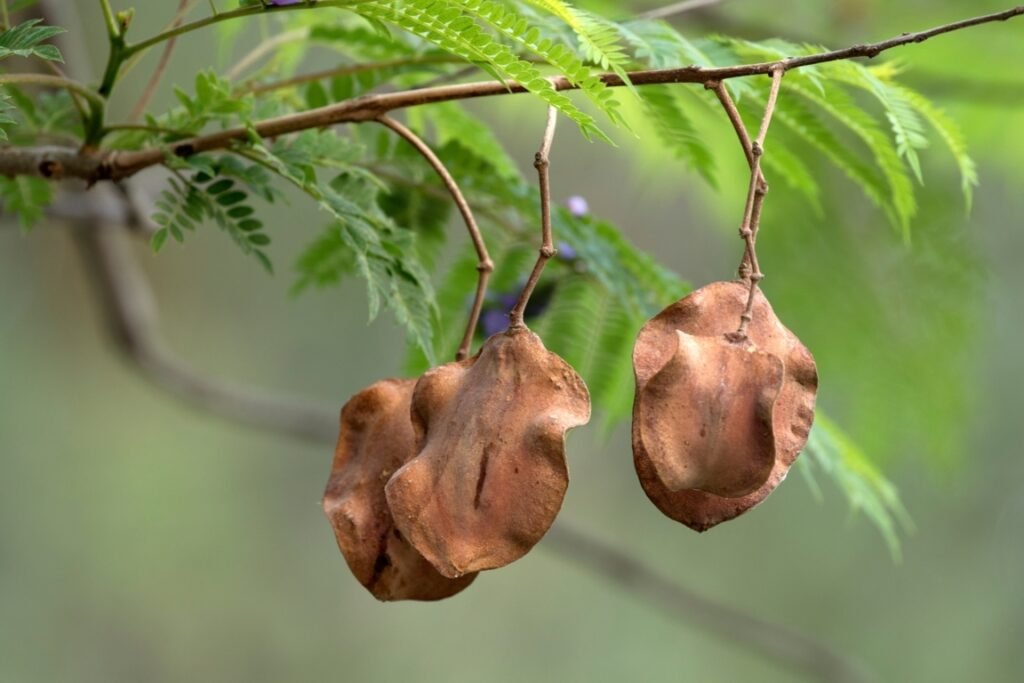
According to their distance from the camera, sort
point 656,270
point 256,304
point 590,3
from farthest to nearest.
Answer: point 256,304 → point 590,3 → point 656,270

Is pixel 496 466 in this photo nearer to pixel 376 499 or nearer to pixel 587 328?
pixel 376 499

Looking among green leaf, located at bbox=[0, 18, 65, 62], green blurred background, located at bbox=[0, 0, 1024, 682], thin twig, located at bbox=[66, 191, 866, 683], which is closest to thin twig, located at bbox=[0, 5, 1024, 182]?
green leaf, located at bbox=[0, 18, 65, 62]

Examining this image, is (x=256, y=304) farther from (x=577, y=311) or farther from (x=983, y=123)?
(x=577, y=311)

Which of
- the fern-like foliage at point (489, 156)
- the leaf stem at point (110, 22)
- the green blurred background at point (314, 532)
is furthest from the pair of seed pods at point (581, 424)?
the green blurred background at point (314, 532)

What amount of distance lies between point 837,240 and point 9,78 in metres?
1.64

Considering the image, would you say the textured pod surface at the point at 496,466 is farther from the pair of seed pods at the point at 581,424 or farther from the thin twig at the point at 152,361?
the thin twig at the point at 152,361

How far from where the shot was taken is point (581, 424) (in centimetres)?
66

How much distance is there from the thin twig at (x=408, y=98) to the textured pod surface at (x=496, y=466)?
0.60 feet

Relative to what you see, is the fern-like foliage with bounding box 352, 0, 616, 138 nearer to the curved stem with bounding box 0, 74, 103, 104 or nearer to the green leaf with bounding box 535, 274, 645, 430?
the curved stem with bounding box 0, 74, 103, 104

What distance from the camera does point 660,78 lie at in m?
0.74

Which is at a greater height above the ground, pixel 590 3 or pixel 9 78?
pixel 9 78

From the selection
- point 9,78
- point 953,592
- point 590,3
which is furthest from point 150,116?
point 953,592

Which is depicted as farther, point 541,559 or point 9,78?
point 541,559

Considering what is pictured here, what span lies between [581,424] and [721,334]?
89 millimetres
